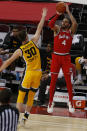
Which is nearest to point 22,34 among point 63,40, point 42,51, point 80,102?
point 63,40

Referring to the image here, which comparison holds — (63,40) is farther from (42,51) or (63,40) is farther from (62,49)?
(42,51)

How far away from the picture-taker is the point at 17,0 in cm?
1280

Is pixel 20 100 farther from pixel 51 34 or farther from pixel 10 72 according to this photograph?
pixel 51 34

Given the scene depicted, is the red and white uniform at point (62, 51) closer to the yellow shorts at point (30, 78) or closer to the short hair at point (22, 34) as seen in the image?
the yellow shorts at point (30, 78)

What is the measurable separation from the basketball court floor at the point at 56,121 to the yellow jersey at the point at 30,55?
1.26 meters

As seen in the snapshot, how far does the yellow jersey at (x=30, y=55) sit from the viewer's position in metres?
7.29

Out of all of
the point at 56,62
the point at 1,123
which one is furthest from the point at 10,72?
the point at 1,123

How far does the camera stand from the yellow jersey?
7.29m

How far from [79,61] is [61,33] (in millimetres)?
2759

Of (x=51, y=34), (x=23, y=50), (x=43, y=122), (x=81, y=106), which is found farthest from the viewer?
(x=51, y=34)

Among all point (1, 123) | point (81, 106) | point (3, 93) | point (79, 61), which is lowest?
point (81, 106)

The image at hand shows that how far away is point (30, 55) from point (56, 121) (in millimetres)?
1943

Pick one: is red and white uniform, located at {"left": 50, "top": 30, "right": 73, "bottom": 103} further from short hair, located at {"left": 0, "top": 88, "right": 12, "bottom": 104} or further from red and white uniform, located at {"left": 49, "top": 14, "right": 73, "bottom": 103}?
short hair, located at {"left": 0, "top": 88, "right": 12, "bottom": 104}

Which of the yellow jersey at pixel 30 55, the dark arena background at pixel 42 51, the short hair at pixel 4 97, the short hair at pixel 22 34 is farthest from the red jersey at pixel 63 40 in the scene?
the short hair at pixel 4 97
